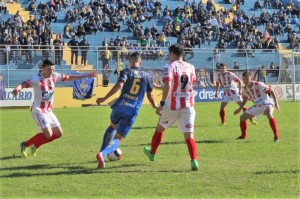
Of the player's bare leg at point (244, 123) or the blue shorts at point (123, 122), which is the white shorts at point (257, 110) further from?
the blue shorts at point (123, 122)

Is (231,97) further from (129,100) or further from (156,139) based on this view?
(129,100)

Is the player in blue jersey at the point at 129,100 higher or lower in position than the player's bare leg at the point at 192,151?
higher

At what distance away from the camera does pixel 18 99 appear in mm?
31828

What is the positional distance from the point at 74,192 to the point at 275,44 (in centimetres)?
4020

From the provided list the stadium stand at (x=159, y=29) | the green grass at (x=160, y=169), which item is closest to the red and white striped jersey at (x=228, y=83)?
the green grass at (x=160, y=169)

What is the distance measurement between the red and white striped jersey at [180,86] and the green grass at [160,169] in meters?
1.10

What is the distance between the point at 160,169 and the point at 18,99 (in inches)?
869

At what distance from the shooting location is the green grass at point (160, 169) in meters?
8.77

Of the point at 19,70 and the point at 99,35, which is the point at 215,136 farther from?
the point at 99,35

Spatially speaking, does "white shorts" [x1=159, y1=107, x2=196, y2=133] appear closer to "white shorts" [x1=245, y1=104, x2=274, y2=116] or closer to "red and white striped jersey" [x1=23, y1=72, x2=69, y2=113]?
"red and white striped jersey" [x1=23, y1=72, x2=69, y2=113]

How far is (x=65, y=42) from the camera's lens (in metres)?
40.5

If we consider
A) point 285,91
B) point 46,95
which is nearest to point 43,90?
point 46,95

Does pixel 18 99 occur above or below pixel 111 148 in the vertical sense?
below

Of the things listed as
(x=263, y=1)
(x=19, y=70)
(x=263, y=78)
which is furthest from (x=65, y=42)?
(x=263, y=1)
